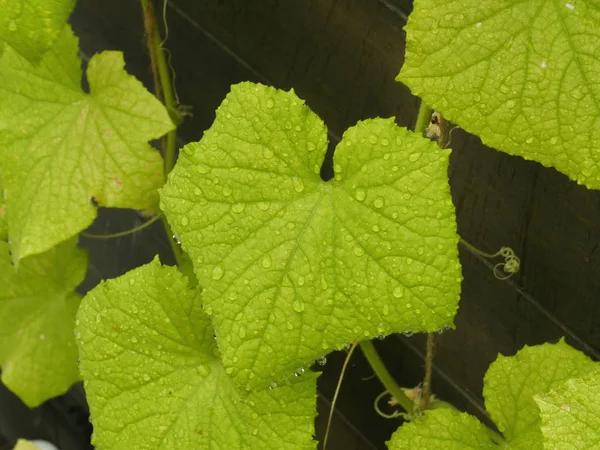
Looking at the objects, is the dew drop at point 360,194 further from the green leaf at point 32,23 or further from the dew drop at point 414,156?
the green leaf at point 32,23

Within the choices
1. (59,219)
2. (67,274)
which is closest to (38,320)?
(67,274)

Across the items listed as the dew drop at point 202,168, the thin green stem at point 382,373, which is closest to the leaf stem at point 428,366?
the thin green stem at point 382,373

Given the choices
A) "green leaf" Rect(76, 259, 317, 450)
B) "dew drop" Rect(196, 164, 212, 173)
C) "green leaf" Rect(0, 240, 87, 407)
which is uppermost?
"dew drop" Rect(196, 164, 212, 173)

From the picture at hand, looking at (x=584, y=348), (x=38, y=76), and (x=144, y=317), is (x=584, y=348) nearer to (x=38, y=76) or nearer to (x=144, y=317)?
(x=144, y=317)

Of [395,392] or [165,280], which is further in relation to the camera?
[395,392]

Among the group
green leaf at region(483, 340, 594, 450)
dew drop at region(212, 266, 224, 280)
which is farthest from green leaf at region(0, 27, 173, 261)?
green leaf at region(483, 340, 594, 450)

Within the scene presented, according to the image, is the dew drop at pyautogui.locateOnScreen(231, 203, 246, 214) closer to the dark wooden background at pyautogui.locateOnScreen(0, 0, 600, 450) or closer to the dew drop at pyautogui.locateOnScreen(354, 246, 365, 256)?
the dew drop at pyautogui.locateOnScreen(354, 246, 365, 256)
